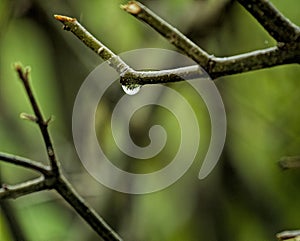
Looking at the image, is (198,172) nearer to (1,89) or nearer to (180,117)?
(180,117)

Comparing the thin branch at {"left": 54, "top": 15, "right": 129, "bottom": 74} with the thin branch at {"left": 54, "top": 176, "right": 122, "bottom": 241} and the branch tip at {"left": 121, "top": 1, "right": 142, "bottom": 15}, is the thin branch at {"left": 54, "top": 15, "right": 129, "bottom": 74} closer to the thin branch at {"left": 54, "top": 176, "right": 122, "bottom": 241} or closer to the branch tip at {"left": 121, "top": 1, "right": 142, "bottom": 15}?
the branch tip at {"left": 121, "top": 1, "right": 142, "bottom": 15}

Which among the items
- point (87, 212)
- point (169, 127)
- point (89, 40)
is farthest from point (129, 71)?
point (169, 127)

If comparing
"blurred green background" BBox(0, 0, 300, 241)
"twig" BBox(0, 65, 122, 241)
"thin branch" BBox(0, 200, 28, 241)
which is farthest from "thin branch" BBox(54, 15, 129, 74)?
"blurred green background" BBox(0, 0, 300, 241)

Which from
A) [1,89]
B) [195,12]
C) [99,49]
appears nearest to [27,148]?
[1,89]

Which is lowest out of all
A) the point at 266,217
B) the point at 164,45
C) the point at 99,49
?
the point at 266,217

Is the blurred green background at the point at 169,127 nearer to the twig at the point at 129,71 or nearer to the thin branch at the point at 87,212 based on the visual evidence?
the thin branch at the point at 87,212

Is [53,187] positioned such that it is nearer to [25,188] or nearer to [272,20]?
[25,188]
